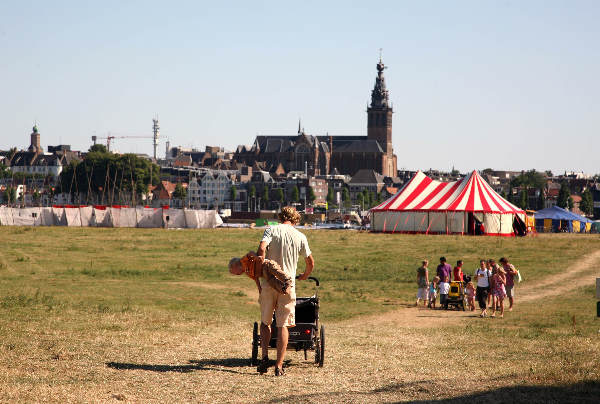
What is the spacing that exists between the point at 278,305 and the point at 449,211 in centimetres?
5350

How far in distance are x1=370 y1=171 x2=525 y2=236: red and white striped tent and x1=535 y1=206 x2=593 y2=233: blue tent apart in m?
21.7

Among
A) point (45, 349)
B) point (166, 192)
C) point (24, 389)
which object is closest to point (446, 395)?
point (24, 389)

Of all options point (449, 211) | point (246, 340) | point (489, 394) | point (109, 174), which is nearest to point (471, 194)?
point (449, 211)

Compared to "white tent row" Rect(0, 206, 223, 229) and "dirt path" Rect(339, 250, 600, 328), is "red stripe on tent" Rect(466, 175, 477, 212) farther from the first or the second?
"white tent row" Rect(0, 206, 223, 229)

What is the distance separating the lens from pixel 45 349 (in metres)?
13.1

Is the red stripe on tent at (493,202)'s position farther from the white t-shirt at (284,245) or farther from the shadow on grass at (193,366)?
the white t-shirt at (284,245)

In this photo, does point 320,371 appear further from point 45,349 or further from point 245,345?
point 45,349

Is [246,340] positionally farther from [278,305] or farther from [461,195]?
[461,195]

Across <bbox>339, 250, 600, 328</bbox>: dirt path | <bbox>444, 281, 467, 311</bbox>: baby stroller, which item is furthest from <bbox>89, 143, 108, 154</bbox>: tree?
<bbox>444, 281, 467, 311</bbox>: baby stroller

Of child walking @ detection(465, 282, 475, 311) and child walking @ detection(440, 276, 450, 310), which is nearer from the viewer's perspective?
child walking @ detection(465, 282, 475, 311)

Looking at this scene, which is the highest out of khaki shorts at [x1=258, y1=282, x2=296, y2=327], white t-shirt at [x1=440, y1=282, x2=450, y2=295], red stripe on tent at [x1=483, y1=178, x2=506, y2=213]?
red stripe on tent at [x1=483, y1=178, x2=506, y2=213]

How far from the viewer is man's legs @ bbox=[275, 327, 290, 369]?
37.4 feet

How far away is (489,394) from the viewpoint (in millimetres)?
10148

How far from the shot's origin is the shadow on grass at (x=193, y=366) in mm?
11672
